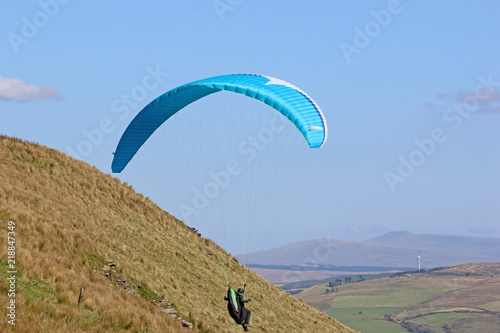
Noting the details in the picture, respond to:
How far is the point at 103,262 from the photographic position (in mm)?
30234

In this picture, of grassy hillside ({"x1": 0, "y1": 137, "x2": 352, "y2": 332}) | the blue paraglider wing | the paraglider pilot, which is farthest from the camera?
the blue paraglider wing

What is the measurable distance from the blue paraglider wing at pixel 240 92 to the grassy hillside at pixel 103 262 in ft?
16.5

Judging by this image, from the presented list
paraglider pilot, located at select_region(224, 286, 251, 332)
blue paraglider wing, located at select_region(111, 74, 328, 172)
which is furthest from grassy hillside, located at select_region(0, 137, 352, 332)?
blue paraglider wing, located at select_region(111, 74, 328, 172)

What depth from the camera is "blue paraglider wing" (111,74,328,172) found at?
2575 cm

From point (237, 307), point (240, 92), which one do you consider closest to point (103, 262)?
point (237, 307)

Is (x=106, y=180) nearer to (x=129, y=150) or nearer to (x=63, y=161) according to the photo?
(x=63, y=161)

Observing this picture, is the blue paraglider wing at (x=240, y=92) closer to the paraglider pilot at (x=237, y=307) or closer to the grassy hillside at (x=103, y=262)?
the grassy hillside at (x=103, y=262)

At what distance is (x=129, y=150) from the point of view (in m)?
33.6

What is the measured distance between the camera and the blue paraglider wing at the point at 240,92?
2575 cm

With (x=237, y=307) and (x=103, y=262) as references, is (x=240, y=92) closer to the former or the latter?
(x=237, y=307)

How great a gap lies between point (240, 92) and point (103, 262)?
1095cm

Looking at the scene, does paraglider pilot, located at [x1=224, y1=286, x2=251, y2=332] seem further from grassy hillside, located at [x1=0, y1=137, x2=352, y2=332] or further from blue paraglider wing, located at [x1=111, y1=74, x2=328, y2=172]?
blue paraglider wing, located at [x1=111, y1=74, x2=328, y2=172]

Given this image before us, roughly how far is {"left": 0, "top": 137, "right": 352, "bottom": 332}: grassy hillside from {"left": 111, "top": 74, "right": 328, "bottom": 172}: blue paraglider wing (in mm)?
5034

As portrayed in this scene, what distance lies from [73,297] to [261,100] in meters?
10.7
